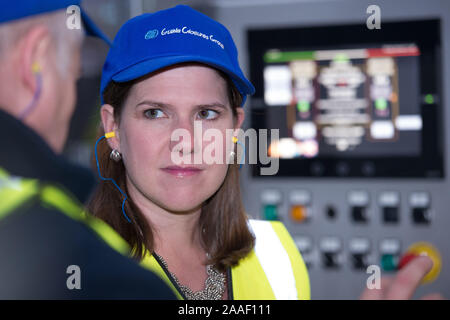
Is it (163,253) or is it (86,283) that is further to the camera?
(163,253)

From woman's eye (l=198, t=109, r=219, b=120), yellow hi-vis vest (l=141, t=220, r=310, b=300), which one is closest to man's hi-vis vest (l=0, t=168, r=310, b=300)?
yellow hi-vis vest (l=141, t=220, r=310, b=300)

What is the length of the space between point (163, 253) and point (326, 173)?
0.89m

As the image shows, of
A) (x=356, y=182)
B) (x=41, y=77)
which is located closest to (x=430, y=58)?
(x=356, y=182)

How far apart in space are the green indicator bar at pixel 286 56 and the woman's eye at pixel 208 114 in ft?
2.85

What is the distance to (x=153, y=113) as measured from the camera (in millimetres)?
685

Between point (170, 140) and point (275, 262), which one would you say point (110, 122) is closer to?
point (170, 140)

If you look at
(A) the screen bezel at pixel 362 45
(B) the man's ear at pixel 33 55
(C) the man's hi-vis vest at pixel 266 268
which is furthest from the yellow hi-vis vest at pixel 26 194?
(A) the screen bezel at pixel 362 45

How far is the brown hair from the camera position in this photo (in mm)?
717

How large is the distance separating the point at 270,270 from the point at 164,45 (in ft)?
1.55

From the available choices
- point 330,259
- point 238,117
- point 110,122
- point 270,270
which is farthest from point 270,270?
point 330,259

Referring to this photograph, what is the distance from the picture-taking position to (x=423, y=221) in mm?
1477

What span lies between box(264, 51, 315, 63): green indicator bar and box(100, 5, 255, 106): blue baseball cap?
0.86 meters
